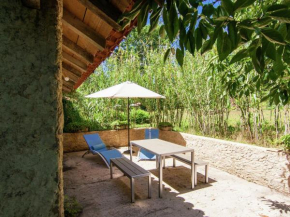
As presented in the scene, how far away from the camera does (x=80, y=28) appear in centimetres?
157

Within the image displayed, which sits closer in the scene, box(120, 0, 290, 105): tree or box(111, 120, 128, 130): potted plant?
box(120, 0, 290, 105): tree

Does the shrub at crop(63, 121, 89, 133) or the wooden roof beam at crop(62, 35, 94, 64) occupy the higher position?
the wooden roof beam at crop(62, 35, 94, 64)

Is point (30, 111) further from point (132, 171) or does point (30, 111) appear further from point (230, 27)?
point (132, 171)

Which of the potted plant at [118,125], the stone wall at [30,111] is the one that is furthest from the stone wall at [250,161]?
the stone wall at [30,111]

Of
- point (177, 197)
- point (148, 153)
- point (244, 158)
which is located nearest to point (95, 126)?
point (148, 153)

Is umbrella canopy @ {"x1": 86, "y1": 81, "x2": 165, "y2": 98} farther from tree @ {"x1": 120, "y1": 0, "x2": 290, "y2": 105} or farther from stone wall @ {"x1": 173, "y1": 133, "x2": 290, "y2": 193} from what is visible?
tree @ {"x1": 120, "y1": 0, "x2": 290, "y2": 105}

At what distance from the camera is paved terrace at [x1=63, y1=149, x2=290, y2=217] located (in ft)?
9.53

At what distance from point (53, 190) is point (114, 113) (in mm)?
6988

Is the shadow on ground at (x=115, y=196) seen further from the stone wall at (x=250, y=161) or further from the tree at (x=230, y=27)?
the tree at (x=230, y=27)

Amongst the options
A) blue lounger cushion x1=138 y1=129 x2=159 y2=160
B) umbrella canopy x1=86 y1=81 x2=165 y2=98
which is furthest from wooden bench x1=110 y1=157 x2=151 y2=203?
umbrella canopy x1=86 y1=81 x2=165 y2=98

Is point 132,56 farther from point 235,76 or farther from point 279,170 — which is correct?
point 235,76

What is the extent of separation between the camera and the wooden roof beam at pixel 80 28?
1.49 meters

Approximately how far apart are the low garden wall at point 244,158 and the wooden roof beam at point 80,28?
12.0 ft

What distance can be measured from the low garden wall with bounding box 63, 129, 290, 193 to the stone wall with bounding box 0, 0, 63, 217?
12.9 feet
